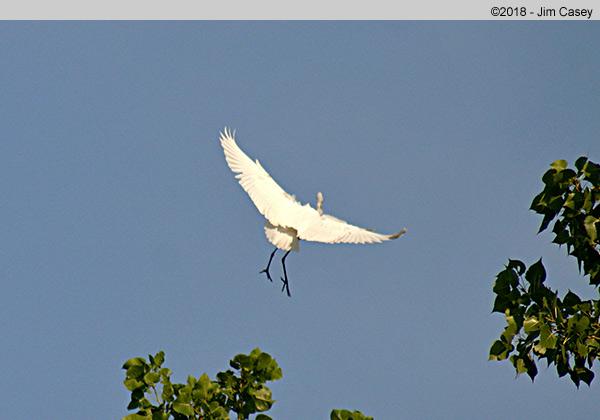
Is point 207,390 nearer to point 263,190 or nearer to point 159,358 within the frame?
point 159,358

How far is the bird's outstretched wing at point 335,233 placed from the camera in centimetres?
1565

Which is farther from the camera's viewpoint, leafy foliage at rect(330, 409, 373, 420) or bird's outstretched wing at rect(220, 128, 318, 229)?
bird's outstretched wing at rect(220, 128, 318, 229)

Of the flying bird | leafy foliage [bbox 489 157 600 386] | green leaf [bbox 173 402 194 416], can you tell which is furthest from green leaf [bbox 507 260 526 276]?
the flying bird

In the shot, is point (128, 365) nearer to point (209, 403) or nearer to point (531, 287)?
point (209, 403)

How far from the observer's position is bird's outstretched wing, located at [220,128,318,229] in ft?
53.0

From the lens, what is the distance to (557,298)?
723 centimetres

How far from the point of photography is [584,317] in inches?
281

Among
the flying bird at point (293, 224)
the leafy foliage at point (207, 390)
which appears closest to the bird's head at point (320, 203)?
the flying bird at point (293, 224)

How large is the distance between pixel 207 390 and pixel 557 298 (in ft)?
9.65

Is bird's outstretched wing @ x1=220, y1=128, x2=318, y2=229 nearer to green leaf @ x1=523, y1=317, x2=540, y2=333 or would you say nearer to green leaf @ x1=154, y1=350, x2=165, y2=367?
green leaf @ x1=154, y1=350, x2=165, y2=367

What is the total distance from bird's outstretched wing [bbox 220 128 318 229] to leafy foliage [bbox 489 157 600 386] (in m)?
8.48

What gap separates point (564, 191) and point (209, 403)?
331 centimetres

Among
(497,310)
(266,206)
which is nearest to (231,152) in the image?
(266,206)

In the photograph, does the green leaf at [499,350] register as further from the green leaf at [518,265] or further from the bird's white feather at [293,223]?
the bird's white feather at [293,223]
